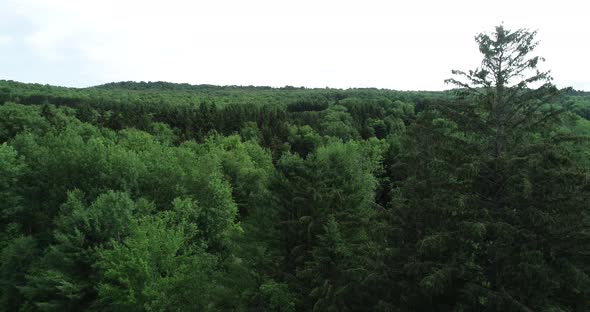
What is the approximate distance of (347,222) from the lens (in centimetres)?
1856

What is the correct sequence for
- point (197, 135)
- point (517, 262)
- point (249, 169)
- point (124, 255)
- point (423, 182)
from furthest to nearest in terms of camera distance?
point (197, 135)
point (249, 169)
point (124, 255)
point (423, 182)
point (517, 262)

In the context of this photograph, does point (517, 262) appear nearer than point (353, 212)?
Yes

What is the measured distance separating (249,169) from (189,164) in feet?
32.9

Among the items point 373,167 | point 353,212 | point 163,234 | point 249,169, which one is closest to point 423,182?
point 353,212

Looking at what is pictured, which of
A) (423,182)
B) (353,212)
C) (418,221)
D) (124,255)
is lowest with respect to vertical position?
(124,255)

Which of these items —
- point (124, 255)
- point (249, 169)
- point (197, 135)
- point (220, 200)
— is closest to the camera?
point (124, 255)

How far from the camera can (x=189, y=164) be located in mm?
37625

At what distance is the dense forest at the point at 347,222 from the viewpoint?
11.5 meters

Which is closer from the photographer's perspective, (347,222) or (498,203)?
(498,203)

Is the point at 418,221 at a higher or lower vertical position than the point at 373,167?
higher

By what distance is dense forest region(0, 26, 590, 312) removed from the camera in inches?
452

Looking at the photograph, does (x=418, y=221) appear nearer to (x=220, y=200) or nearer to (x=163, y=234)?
(x=163, y=234)

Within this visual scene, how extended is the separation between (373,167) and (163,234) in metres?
33.9

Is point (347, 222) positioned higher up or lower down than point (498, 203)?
lower down
